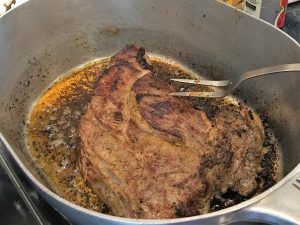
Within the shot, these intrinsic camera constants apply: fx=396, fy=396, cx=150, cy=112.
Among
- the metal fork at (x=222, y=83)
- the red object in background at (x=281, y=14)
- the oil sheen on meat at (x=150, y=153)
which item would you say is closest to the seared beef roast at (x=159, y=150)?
the oil sheen on meat at (x=150, y=153)

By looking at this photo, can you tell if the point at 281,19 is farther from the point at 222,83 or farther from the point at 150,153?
the point at 150,153

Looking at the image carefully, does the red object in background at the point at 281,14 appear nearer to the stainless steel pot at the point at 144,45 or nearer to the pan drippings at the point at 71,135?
the stainless steel pot at the point at 144,45

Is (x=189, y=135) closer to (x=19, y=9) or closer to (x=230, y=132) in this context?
(x=230, y=132)

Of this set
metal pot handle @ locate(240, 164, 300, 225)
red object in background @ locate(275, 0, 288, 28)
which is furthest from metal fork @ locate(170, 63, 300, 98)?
metal pot handle @ locate(240, 164, 300, 225)

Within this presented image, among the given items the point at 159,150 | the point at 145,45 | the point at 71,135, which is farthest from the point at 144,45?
the point at 159,150

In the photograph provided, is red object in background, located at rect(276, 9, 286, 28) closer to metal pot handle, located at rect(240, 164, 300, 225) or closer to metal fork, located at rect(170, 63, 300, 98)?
metal fork, located at rect(170, 63, 300, 98)

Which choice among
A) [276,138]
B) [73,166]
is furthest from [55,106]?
[276,138]
